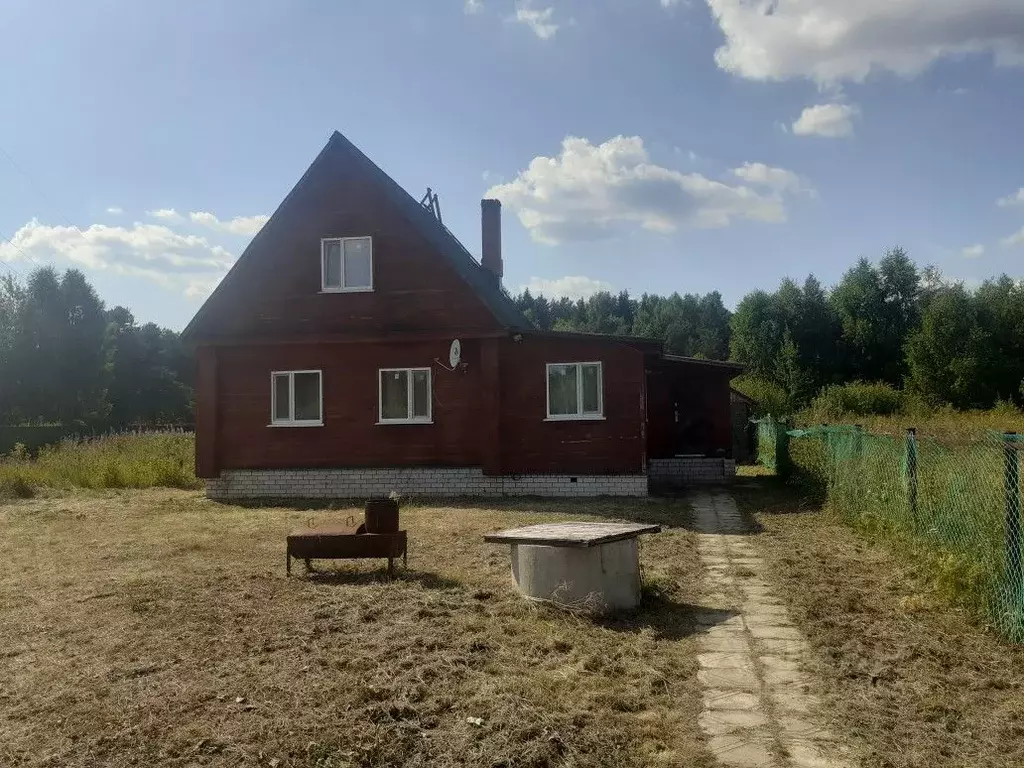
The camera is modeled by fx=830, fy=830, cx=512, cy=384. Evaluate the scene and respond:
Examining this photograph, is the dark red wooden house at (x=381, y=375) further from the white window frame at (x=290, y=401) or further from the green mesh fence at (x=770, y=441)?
the green mesh fence at (x=770, y=441)

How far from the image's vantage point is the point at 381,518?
898 cm

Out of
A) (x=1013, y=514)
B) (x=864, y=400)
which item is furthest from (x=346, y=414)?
(x=864, y=400)

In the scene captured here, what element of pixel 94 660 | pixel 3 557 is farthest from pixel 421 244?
pixel 94 660

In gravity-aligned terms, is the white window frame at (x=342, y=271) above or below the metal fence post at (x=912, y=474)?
above

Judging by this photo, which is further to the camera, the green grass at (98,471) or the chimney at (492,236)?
the chimney at (492,236)

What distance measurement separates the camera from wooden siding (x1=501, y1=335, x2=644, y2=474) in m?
Result: 16.8

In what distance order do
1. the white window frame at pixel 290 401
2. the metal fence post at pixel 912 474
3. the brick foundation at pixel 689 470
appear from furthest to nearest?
the brick foundation at pixel 689 470, the white window frame at pixel 290 401, the metal fence post at pixel 912 474

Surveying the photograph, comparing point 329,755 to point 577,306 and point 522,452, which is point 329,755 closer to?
point 522,452

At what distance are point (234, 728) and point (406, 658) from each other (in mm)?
1381

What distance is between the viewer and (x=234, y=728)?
462 centimetres

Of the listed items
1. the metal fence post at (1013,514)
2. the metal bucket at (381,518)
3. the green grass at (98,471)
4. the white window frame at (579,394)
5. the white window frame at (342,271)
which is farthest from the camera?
the green grass at (98,471)

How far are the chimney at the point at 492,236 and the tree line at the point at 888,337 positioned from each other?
2110 centimetres

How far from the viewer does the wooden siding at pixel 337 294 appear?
17.7 meters

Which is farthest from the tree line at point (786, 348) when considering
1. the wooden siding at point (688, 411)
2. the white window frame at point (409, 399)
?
the white window frame at point (409, 399)
